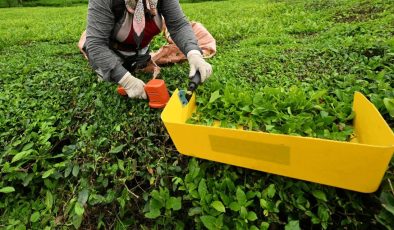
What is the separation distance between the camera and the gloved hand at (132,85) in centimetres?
237

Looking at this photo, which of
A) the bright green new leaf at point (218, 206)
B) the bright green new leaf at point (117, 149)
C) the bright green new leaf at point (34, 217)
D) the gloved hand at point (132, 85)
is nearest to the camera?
the bright green new leaf at point (218, 206)

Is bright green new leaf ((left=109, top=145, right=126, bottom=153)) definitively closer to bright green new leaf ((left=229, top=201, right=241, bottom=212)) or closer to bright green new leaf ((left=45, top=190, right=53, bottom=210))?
bright green new leaf ((left=45, top=190, right=53, bottom=210))

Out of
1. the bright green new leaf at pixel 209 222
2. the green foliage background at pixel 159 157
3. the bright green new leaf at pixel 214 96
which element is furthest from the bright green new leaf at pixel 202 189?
the bright green new leaf at pixel 214 96

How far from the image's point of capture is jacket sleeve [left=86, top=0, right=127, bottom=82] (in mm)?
2262

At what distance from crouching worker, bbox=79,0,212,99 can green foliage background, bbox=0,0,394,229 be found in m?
0.24

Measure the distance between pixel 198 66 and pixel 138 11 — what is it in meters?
0.62

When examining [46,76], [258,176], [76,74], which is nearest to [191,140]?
[258,176]

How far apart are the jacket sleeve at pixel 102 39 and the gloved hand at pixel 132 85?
0.04 metres

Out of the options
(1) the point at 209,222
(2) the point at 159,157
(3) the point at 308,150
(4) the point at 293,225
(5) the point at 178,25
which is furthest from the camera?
(5) the point at 178,25

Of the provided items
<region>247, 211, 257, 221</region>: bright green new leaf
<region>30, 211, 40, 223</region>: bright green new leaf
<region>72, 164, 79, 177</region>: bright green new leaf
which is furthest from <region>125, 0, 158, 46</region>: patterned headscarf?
<region>247, 211, 257, 221</region>: bright green new leaf

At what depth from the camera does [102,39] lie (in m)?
2.38

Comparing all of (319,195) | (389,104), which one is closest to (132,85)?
(319,195)

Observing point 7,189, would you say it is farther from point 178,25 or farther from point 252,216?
point 178,25

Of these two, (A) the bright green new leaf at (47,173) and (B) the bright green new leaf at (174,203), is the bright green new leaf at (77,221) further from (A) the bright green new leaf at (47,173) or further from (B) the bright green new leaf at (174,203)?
(B) the bright green new leaf at (174,203)
